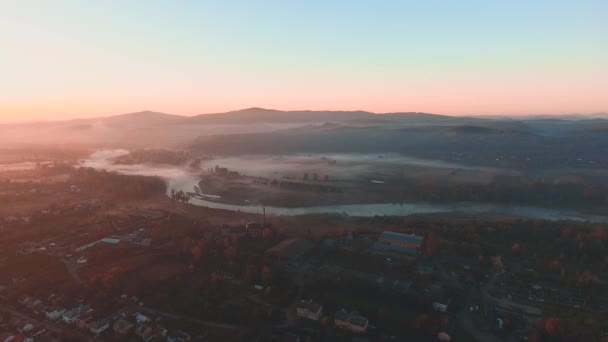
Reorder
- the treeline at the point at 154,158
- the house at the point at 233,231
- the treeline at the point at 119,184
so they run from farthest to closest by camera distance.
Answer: the treeline at the point at 154,158
the treeline at the point at 119,184
the house at the point at 233,231

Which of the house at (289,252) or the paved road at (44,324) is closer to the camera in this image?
the paved road at (44,324)

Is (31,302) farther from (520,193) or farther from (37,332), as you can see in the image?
(520,193)

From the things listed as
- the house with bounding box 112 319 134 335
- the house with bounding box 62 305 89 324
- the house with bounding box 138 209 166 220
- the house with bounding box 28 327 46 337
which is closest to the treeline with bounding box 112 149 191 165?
the house with bounding box 138 209 166 220

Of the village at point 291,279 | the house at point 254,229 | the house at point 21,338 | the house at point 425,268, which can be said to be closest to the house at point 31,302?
the village at point 291,279

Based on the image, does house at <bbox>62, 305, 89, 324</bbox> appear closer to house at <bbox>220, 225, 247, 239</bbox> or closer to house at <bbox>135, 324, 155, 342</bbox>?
house at <bbox>135, 324, 155, 342</bbox>

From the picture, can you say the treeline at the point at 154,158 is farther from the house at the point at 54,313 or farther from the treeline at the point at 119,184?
the house at the point at 54,313

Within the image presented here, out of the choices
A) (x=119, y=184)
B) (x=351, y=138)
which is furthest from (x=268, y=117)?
(x=119, y=184)

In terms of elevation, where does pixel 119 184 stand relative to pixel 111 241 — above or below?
above
